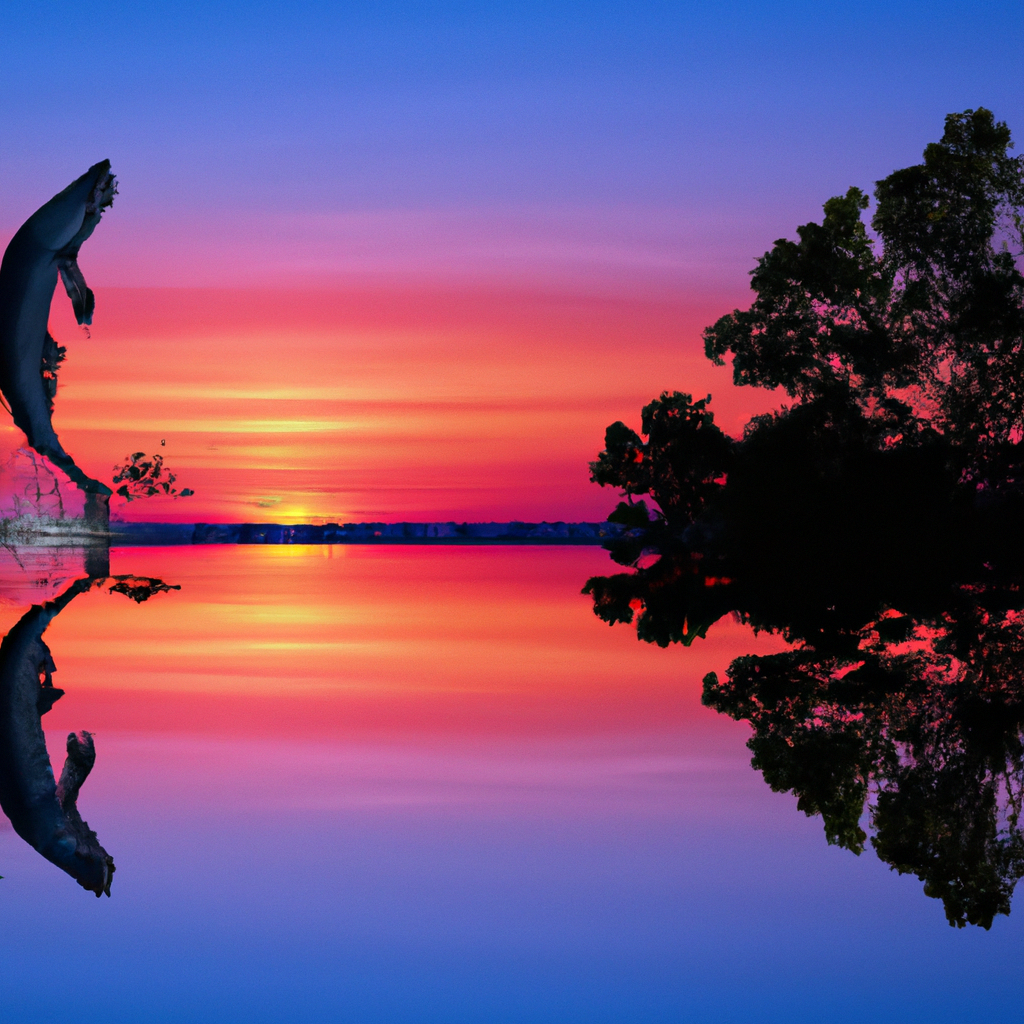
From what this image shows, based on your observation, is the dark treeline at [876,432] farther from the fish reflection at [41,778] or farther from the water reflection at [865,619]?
the fish reflection at [41,778]

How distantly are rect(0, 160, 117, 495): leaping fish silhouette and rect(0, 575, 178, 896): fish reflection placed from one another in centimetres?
355

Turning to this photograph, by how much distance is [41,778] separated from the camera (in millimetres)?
10484

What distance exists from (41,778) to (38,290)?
10.8 m

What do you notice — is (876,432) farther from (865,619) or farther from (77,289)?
(77,289)

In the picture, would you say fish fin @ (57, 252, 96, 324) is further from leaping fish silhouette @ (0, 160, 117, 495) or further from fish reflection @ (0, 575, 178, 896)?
fish reflection @ (0, 575, 178, 896)

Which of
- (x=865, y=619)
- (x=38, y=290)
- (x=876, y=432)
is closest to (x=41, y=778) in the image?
(x=38, y=290)

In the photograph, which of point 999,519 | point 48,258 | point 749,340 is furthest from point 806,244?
point 48,258

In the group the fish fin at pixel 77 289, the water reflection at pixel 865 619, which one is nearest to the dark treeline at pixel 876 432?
the water reflection at pixel 865 619

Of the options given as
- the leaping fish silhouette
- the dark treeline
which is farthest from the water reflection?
the leaping fish silhouette

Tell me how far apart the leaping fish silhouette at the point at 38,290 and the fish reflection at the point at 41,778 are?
3.55 metres

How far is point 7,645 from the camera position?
18484 millimetres

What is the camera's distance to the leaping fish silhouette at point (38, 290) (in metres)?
18.9

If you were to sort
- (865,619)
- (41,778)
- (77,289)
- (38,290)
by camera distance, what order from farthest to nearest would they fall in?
1. (865,619)
2. (77,289)
3. (38,290)
4. (41,778)

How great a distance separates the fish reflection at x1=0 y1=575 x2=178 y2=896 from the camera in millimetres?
8922
